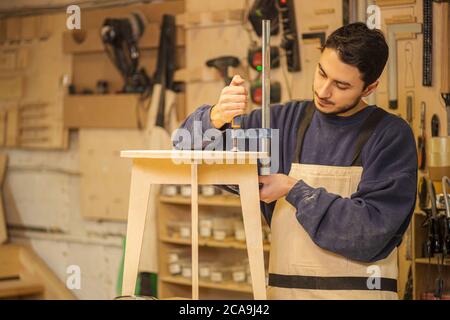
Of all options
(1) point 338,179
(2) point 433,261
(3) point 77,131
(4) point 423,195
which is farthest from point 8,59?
(1) point 338,179

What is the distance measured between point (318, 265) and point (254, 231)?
0.33m

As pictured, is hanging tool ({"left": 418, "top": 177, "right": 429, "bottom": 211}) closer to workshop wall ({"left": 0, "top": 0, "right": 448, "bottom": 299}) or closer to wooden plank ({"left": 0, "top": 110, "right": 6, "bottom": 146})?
workshop wall ({"left": 0, "top": 0, "right": 448, "bottom": 299})

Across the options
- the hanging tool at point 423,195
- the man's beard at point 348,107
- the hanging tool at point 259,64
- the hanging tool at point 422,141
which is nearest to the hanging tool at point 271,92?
the hanging tool at point 259,64

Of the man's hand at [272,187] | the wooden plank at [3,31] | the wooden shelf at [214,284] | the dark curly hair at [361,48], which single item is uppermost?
the wooden plank at [3,31]

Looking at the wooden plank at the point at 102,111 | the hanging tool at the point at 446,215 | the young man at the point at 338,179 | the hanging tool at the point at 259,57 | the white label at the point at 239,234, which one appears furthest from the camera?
the wooden plank at the point at 102,111

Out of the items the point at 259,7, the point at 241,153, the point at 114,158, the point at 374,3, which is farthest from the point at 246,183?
the point at 114,158

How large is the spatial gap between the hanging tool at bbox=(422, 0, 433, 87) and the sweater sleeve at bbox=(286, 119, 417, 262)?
48.5 inches

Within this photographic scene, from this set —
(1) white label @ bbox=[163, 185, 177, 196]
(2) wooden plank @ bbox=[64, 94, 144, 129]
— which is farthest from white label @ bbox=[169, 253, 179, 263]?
(2) wooden plank @ bbox=[64, 94, 144, 129]

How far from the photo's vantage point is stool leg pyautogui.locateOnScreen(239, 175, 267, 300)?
7.52ft

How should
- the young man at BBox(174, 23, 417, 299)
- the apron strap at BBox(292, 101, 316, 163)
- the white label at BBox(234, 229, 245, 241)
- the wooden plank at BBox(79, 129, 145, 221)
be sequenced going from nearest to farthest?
the young man at BBox(174, 23, 417, 299), the apron strap at BBox(292, 101, 316, 163), the white label at BBox(234, 229, 245, 241), the wooden plank at BBox(79, 129, 145, 221)

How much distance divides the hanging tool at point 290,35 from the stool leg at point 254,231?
7.16 ft

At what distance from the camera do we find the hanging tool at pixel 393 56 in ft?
12.0

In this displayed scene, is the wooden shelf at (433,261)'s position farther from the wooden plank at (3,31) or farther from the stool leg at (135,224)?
the wooden plank at (3,31)

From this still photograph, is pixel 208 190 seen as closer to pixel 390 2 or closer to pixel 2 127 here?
pixel 390 2
